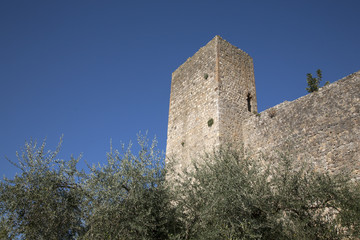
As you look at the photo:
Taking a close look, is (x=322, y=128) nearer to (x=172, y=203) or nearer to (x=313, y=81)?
(x=172, y=203)

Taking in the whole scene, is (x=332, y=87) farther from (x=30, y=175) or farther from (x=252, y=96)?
(x=30, y=175)

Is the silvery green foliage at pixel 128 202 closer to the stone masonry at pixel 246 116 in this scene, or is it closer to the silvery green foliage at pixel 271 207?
the silvery green foliage at pixel 271 207

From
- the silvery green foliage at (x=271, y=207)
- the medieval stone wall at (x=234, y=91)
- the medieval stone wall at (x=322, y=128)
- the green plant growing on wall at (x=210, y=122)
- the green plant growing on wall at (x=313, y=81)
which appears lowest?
the silvery green foliage at (x=271, y=207)

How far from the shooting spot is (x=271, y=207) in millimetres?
6953

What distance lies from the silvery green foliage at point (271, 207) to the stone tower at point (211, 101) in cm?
363

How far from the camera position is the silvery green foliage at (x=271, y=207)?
6270 millimetres

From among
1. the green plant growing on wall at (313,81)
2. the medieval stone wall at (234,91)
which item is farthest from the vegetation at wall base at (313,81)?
the medieval stone wall at (234,91)

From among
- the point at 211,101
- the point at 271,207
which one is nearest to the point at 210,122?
the point at 211,101

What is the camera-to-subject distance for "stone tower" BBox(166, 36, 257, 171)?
11703 millimetres

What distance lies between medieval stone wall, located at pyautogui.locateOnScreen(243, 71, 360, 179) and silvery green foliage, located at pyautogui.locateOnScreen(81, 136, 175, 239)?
15.4 feet

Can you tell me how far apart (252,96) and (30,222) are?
10.1 meters

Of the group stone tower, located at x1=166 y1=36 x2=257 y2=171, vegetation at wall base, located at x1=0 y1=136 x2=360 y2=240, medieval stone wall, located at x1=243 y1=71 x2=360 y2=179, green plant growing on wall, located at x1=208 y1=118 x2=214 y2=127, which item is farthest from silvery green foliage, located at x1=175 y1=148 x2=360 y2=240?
green plant growing on wall, located at x1=208 y1=118 x2=214 y2=127

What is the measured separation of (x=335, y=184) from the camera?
6711mm

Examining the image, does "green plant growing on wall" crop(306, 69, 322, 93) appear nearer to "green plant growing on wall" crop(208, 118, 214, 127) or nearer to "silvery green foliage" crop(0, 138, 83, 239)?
"green plant growing on wall" crop(208, 118, 214, 127)
